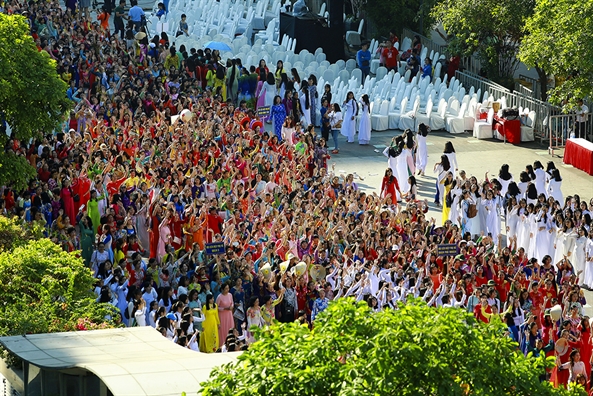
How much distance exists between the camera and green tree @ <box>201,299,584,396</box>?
8680 millimetres

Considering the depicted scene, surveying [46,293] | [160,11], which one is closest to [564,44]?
[160,11]

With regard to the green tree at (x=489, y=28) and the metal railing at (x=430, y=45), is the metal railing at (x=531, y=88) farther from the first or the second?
the metal railing at (x=430, y=45)

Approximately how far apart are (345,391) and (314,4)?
110 feet

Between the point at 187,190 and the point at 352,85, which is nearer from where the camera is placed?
the point at 187,190

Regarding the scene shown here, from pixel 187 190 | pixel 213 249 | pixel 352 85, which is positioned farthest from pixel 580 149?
pixel 213 249

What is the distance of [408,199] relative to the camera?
76.4 ft

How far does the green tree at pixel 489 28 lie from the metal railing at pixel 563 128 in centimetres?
284

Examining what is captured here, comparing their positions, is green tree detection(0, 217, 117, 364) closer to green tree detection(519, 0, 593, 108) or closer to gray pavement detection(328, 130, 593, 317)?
gray pavement detection(328, 130, 593, 317)

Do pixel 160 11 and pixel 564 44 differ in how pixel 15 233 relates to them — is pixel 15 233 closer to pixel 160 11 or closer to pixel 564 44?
pixel 564 44

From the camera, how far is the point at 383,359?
8688mm

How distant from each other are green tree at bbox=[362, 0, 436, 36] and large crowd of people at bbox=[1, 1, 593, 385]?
37.1 ft

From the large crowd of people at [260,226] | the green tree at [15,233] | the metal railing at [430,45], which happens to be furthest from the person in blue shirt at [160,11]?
the green tree at [15,233]

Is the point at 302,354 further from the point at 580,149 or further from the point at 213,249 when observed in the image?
the point at 580,149

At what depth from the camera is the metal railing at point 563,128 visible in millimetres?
30344
